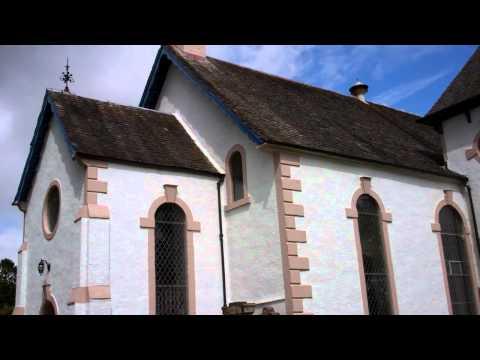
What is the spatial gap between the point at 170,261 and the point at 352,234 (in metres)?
4.49

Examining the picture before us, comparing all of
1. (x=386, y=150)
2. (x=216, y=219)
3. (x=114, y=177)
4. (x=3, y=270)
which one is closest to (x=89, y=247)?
(x=114, y=177)

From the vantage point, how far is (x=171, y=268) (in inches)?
520

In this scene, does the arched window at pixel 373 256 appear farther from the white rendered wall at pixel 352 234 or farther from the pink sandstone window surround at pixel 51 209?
the pink sandstone window surround at pixel 51 209

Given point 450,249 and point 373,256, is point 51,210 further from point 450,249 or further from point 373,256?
point 450,249

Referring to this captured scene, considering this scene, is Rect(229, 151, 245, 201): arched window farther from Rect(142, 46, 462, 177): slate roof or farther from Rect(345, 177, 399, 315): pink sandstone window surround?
Rect(345, 177, 399, 315): pink sandstone window surround

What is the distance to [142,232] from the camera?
41.7 feet

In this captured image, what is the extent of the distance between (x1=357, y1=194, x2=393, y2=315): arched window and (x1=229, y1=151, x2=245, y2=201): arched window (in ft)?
10.1

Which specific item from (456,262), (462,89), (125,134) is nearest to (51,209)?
(125,134)

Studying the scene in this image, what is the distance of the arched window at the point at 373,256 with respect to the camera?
1374 cm

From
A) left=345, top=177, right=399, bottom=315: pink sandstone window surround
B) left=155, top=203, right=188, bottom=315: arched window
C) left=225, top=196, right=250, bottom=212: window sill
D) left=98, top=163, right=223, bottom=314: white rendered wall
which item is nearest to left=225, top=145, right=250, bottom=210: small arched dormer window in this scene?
left=225, top=196, right=250, bottom=212: window sill

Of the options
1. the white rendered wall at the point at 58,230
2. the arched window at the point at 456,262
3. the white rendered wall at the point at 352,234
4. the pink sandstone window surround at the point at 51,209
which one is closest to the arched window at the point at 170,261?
the white rendered wall at the point at 58,230

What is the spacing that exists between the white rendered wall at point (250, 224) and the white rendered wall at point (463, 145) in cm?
721

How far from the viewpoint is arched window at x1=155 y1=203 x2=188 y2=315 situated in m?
12.9
